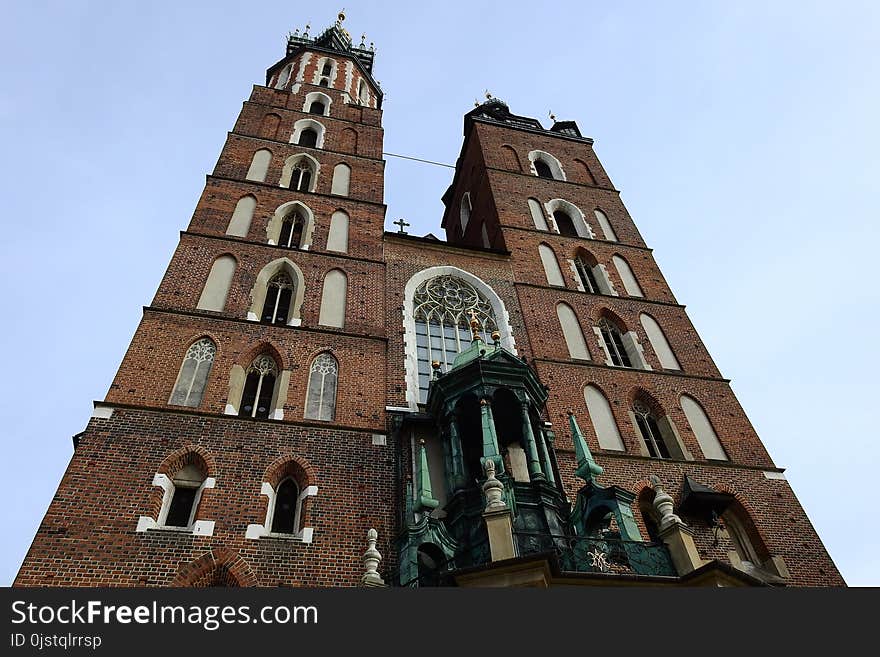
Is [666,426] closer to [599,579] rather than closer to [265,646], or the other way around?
[599,579]

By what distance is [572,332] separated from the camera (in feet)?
53.0

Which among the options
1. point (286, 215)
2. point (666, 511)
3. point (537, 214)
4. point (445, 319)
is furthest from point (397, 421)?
point (537, 214)

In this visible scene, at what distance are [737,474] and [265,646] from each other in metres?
10.7

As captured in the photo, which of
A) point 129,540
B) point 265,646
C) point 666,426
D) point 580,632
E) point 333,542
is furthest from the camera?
point 666,426

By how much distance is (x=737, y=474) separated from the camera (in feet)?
43.7

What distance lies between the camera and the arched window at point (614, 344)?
16.1 m

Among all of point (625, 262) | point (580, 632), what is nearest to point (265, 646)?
point (580, 632)

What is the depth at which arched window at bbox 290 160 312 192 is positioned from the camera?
62.5 ft

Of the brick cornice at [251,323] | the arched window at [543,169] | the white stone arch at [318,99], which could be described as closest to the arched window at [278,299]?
the brick cornice at [251,323]

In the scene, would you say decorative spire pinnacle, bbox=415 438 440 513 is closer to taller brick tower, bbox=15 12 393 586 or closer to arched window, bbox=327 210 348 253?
taller brick tower, bbox=15 12 393 586

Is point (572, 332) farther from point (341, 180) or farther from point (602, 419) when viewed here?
point (341, 180)

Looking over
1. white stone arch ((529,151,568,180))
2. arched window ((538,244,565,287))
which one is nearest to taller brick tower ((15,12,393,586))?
arched window ((538,244,565,287))

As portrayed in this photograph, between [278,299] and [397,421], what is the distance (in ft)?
14.9

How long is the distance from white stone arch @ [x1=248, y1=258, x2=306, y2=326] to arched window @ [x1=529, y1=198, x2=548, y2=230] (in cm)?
837
